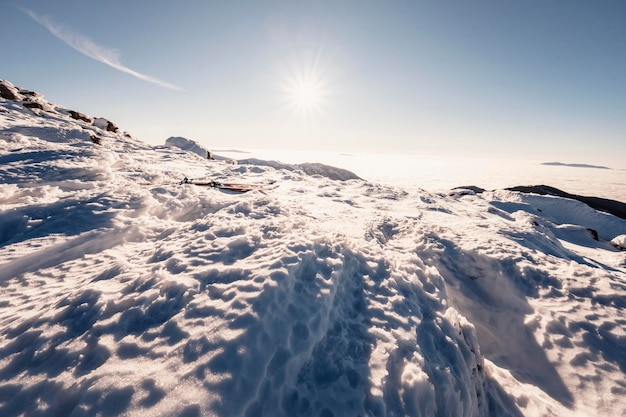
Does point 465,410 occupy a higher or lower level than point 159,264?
lower

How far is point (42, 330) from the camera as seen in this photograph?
12.1ft

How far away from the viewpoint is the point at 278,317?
12.7 ft

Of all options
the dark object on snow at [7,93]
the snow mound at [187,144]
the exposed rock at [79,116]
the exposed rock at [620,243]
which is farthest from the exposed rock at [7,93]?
the exposed rock at [620,243]

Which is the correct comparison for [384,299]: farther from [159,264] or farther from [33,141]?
[33,141]

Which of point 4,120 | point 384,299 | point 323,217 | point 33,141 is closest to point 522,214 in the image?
point 323,217

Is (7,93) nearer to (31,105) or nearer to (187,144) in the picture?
(31,105)

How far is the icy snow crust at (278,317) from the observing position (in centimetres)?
304

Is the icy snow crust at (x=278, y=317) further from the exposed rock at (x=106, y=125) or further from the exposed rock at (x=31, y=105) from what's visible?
the exposed rock at (x=106, y=125)

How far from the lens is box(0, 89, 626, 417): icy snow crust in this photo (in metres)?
3.04

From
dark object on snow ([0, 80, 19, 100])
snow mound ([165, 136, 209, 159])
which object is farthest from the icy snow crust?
dark object on snow ([0, 80, 19, 100])

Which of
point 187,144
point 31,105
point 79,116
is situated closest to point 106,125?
point 79,116

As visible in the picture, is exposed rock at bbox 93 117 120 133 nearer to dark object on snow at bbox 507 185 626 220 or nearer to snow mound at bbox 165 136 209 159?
snow mound at bbox 165 136 209 159

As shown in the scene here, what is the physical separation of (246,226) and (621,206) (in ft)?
185

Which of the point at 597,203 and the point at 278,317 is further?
the point at 597,203
